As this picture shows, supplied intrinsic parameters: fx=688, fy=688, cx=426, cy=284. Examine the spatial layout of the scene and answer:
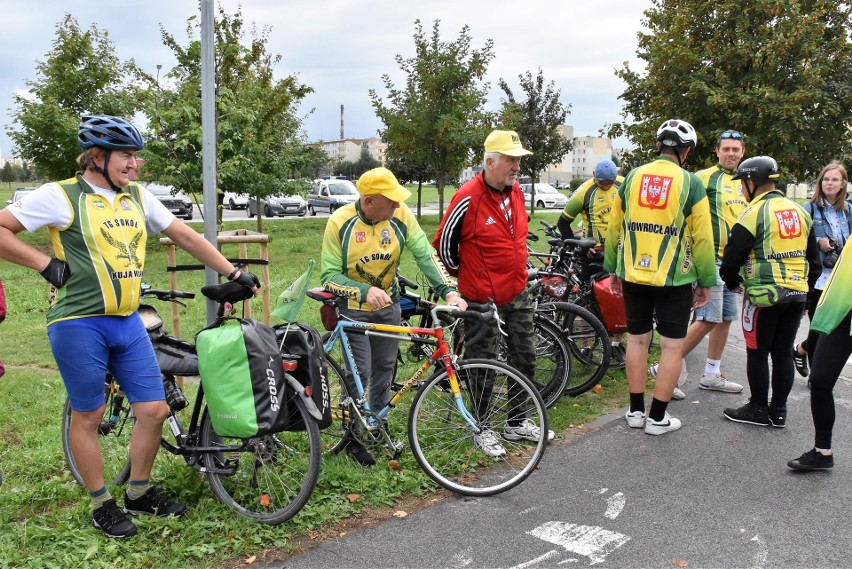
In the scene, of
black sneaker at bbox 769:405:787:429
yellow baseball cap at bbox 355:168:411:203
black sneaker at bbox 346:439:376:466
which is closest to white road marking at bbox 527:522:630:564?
black sneaker at bbox 346:439:376:466

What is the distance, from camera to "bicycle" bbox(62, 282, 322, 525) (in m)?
3.47

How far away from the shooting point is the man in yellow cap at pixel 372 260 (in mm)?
4008

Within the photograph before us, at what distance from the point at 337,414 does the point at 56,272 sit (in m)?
1.79

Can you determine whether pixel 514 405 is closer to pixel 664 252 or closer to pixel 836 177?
pixel 664 252

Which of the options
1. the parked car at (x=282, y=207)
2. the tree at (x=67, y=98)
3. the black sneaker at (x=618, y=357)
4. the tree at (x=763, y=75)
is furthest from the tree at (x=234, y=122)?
the parked car at (x=282, y=207)

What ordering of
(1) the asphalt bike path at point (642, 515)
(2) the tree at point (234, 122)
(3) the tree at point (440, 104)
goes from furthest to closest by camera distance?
(3) the tree at point (440, 104) → (2) the tree at point (234, 122) → (1) the asphalt bike path at point (642, 515)

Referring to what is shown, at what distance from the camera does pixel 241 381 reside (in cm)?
331

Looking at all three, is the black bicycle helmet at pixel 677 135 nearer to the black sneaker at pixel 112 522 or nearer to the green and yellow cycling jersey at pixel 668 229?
the green and yellow cycling jersey at pixel 668 229

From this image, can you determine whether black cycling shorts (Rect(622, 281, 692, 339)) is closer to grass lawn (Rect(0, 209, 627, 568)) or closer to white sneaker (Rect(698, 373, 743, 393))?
grass lawn (Rect(0, 209, 627, 568))

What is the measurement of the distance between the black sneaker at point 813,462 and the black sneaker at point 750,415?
2.82 ft

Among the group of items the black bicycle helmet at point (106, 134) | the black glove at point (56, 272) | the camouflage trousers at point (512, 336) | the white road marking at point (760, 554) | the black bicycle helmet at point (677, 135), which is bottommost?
the white road marking at point (760, 554)

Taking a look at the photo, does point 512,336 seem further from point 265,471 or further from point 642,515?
point 265,471

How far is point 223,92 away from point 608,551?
8.78 m

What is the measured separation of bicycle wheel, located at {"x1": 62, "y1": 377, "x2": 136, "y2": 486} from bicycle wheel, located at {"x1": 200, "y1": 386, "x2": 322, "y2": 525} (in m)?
0.61
